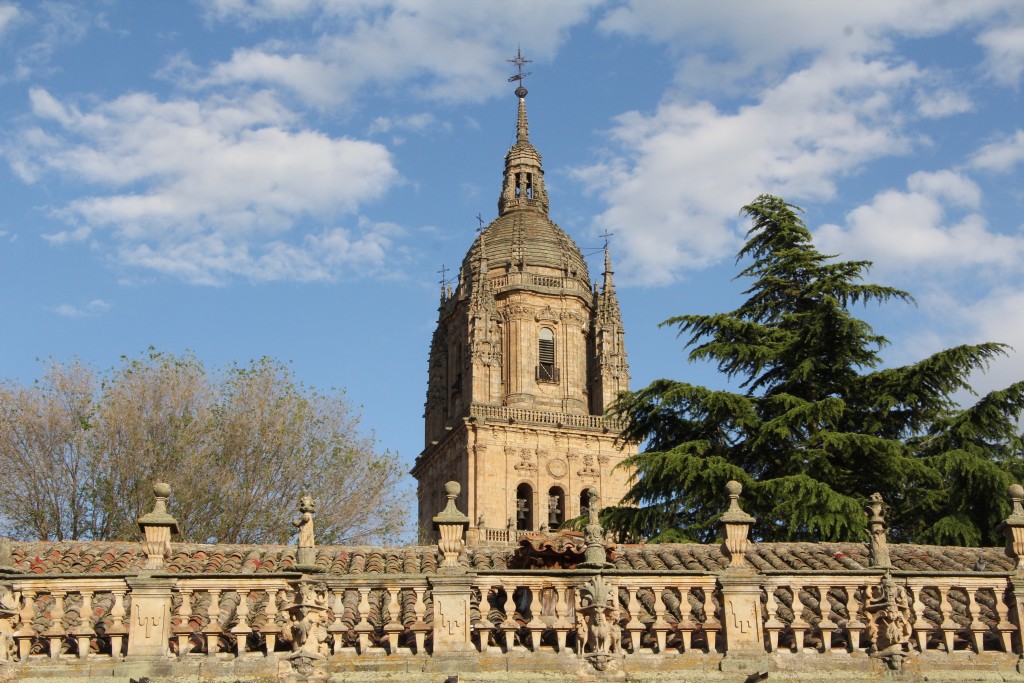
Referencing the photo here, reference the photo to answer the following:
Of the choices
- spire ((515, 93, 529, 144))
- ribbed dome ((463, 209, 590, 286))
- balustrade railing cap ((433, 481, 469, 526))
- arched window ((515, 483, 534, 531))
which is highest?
spire ((515, 93, 529, 144))

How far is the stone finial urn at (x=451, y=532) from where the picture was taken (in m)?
12.3

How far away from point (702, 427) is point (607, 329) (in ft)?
131

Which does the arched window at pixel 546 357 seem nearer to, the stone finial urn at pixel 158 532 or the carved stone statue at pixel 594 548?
the carved stone statue at pixel 594 548

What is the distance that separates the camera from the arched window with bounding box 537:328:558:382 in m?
65.3

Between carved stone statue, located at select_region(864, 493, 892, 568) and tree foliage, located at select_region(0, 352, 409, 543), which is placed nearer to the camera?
carved stone statue, located at select_region(864, 493, 892, 568)

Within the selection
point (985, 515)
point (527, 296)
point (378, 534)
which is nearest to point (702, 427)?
point (985, 515)

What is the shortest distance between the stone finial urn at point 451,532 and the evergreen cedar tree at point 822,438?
1179 cm

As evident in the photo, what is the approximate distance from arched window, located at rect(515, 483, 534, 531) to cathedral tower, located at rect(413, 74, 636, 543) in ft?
0.21

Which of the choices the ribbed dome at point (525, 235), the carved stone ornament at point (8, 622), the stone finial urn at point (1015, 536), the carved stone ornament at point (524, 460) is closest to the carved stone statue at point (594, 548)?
the stone finial urn at point (1015, 536)

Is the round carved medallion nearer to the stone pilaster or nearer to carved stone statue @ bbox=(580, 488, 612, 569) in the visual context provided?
carved stone statue @ bbox=(580, 488, 612, 569)

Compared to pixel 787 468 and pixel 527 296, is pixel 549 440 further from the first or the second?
pixel 787 468

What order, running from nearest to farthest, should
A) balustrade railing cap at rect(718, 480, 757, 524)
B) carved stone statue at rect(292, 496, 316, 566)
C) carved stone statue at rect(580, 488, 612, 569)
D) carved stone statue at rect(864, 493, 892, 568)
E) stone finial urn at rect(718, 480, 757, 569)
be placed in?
carved stone statue at rect(292, 496, 316, 566) < carved stone statue at rect(580, 488, 612, 569) < stone finial urn at rect(718, 480, 757, 569) < balustrade railing cap at rect(718, 480, 757, 524) < carved stone statue at rect(864, 493, 892, 568)

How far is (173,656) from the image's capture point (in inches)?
469

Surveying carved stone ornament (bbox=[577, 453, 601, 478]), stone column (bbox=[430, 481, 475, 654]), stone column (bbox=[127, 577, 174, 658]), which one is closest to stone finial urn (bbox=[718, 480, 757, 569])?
stone column (bbox=[430, 481, 475, 654])
